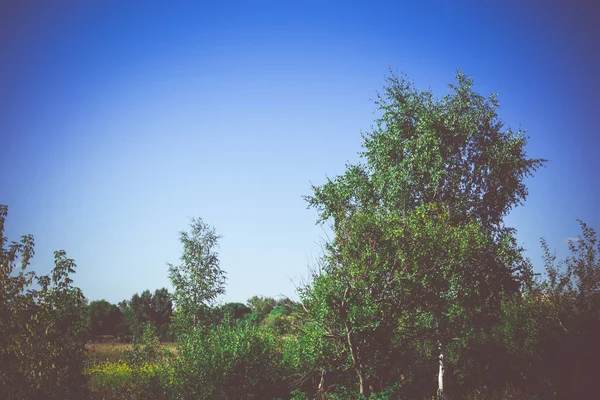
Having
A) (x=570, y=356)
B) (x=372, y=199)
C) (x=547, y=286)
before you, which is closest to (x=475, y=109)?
(x=372, y=199)

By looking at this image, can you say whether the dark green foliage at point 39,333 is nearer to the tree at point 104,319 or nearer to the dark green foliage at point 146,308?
the dark green foliage at point 146,308

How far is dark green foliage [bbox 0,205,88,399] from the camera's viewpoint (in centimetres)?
995

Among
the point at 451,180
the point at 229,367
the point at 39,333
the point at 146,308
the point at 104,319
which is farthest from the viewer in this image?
the point at 104,319

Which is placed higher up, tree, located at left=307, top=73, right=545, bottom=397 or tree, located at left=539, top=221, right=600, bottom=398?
tree, located at left=307, top=73, right=545, bottom=397

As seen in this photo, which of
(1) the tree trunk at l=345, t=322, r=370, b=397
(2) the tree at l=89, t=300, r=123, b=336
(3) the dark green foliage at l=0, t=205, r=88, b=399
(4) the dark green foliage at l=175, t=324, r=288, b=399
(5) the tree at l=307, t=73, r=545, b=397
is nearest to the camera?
(3) the dark green foliage at l=0, t=205, r=88, b=399

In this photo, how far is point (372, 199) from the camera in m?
23.1

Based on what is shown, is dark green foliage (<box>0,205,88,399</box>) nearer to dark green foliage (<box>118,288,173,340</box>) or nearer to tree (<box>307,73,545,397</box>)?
tree (<box>307,73,545,397</box>)

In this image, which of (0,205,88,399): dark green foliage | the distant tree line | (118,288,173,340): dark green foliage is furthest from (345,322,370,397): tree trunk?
(118,288,173,340): dark green foliage

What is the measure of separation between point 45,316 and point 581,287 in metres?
25.8

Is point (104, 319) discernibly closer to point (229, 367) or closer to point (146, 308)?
point (146, 308)

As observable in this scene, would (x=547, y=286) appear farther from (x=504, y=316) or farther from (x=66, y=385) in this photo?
(x=66, y=385)

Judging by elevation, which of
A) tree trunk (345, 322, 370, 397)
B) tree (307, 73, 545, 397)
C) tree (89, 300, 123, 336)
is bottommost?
tree (89, 300, 123, 336)

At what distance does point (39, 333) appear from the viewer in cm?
1033

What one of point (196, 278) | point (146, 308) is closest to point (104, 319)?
point (146, 308)
